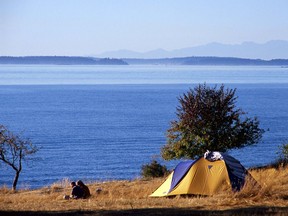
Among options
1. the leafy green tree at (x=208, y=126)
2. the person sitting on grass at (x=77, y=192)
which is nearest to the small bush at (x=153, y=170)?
the leafy green tree at (x=208, y=126)

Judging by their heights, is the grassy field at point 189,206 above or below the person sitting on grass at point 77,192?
above

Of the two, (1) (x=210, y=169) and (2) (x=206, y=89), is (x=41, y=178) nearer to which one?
(2) (x=206, y=89)

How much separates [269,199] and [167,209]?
12.8 ft

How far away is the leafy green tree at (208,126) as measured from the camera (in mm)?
35844

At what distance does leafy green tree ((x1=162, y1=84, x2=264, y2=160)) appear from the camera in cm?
3584

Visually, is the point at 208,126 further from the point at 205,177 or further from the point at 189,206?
the point at 189,206

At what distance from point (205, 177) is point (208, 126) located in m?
12.5

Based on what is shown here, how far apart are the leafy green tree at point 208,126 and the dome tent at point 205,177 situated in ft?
36.8

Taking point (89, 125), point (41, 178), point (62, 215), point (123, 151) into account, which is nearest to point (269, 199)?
point (62, 215)

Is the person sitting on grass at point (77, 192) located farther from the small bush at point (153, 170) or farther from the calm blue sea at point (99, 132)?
the small bush at point (153, 170)

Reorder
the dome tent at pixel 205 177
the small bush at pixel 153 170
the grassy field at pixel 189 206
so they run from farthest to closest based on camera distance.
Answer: the small bush at pixel 153 170 < the dome tent at pixel 205 177 < the grassy field at pixel 189 206

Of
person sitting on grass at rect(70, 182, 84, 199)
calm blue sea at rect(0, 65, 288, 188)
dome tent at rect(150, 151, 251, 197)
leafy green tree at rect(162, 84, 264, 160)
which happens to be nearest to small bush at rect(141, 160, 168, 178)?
calm blue sea at rect(0, 65, 288, 188)

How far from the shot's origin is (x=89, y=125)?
106 meters

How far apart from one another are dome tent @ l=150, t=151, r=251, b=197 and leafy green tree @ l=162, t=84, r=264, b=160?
11.2 metres
